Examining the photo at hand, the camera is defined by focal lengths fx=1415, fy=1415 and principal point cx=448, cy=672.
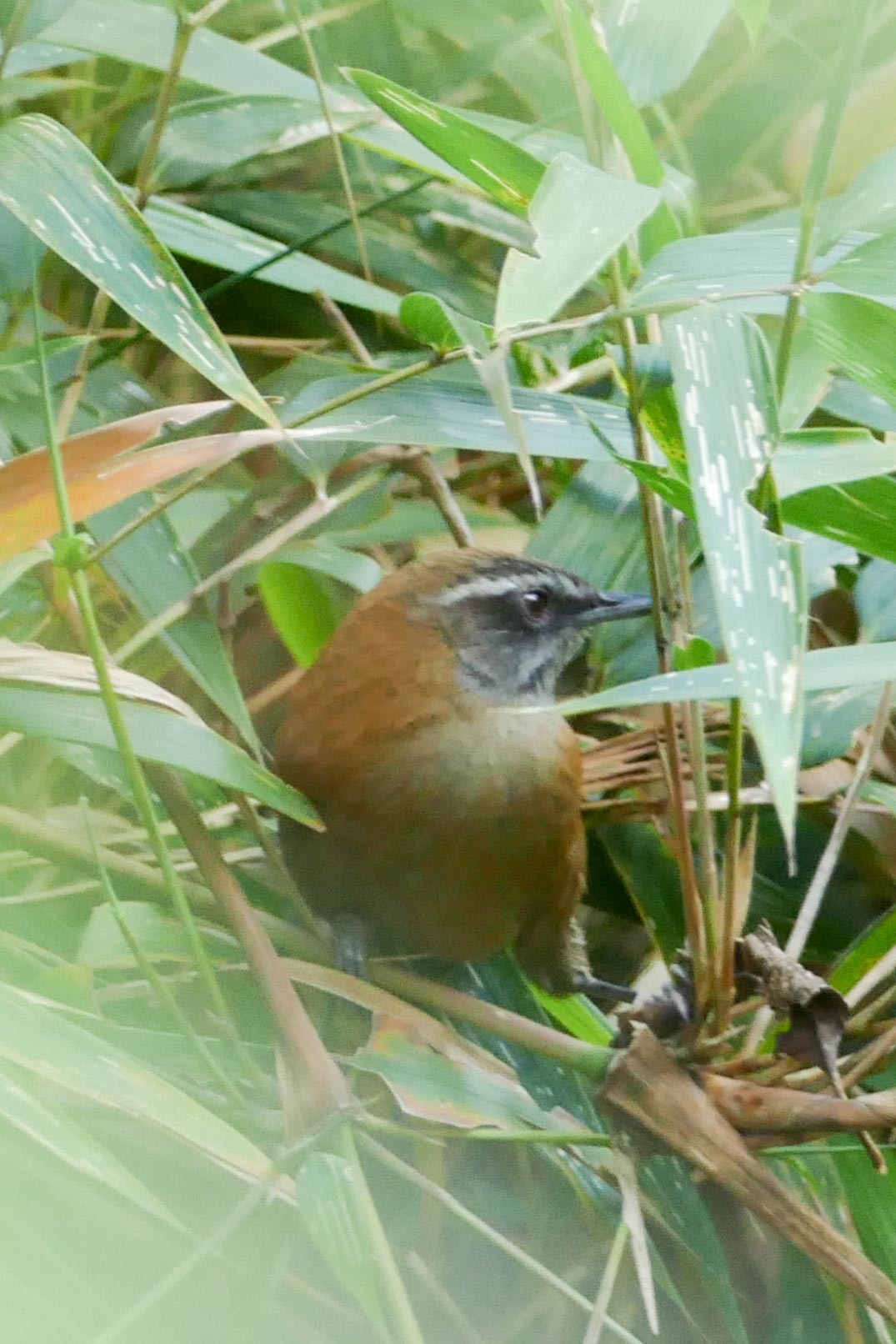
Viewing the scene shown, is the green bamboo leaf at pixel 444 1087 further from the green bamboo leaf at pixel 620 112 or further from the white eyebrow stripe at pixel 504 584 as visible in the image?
the green bamboo leaf at pixel 620 112

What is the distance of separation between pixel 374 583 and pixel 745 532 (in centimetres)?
72

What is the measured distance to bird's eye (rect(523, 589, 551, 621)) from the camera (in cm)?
137

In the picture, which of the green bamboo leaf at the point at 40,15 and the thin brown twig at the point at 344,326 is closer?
the green bamboo leaf at the point at 40,15

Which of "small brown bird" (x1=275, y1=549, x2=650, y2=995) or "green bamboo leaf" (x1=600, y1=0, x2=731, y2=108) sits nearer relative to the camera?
"green bamboo leaf" (x1=600, y1=0, x2=731, y2=108)

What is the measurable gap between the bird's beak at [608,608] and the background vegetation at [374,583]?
55 mm

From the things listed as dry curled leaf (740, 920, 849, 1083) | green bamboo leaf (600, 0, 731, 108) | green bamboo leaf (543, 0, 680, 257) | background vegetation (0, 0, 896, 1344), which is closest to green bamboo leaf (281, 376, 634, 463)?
background vegetation (0, 0, 896, 1344)

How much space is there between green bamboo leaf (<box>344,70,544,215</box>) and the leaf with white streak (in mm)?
187

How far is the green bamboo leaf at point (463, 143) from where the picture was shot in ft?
3.05

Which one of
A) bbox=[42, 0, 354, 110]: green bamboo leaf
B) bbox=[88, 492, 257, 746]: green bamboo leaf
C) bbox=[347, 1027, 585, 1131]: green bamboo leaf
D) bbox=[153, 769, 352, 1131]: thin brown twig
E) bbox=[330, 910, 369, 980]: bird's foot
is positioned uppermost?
bbox=[42, 0, 354, 110]: green bamboo leaf

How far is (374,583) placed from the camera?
1.44 meters

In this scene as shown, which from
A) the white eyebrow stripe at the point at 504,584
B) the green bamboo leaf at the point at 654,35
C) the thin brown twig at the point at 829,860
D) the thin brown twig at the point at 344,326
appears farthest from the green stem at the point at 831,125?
the thin brown twig at the point at 344,326

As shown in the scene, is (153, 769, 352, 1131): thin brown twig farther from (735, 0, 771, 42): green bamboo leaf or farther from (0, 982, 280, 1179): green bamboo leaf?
(735, 0, 771, 42): green bamboo leaf

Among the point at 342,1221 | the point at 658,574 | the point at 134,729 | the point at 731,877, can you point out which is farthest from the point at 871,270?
the point at 342,1221

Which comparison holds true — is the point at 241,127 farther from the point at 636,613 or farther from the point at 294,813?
the point at 294,813
